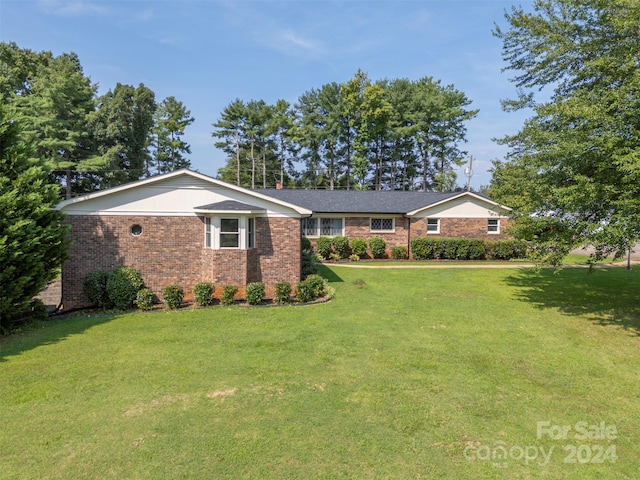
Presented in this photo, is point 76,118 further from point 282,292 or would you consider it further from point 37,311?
point 282,292

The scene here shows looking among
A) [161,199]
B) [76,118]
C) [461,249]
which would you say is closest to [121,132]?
[76,118]

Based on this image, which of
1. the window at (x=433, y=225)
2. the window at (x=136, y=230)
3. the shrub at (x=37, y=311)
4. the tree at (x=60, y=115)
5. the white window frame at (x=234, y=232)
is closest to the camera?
the shrub at (x=37, y=311)

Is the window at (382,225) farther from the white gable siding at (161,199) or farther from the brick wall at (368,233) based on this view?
the white gable siding at (161,199)

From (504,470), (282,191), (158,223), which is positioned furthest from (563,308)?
(282,191)

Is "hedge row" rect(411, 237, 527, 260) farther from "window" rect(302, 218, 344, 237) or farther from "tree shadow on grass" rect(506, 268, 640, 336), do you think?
"window" rect(302, 218, 344, 237)

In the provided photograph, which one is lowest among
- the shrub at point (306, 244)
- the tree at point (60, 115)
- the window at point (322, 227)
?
the shrub at point (306, 244)

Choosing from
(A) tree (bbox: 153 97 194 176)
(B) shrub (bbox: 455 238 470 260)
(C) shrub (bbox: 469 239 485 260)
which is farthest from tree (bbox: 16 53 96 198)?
(C) shrub (bbox: 469 239 485 260)

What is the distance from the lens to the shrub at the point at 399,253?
23.3 metres

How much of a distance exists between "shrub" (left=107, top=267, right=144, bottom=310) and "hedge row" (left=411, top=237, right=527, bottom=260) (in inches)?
653

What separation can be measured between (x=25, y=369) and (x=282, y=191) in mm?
21205

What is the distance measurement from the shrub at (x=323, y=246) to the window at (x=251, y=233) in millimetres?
9712

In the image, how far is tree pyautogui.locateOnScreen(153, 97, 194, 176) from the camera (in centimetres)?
4894

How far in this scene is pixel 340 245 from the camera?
22750 mm

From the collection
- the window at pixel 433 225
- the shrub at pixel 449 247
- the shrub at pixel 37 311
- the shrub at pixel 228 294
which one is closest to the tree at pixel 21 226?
the shrub at pixel 37 311
